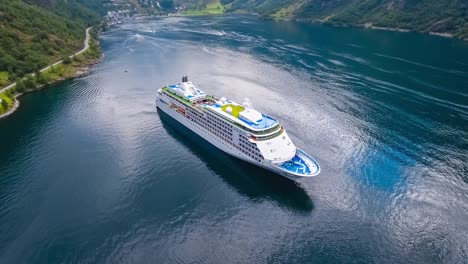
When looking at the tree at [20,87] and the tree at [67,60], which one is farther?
the tree at [67,60]

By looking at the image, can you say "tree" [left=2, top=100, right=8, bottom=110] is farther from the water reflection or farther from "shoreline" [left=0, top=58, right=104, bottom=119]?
the water reflection

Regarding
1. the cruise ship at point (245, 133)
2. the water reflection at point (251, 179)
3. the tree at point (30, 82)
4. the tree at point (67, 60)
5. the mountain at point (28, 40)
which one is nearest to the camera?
the water reflection at point (251, 179)

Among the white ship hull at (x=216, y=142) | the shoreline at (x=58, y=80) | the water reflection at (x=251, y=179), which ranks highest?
the white ship hull at (x=216, y=142)

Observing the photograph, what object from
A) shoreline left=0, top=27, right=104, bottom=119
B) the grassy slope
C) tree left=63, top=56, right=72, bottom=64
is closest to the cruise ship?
shoreline left=0, top=27, right=104, bottom=119

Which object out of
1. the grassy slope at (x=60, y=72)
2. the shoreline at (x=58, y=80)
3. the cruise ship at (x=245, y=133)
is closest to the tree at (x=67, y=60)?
the grassy slope at (x=60, y=72)

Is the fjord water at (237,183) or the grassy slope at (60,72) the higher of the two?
the fjord water at (237,183)

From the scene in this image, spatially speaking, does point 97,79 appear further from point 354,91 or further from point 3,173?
point 354,91

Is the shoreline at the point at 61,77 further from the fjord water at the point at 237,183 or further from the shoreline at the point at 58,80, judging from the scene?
the fjord water at the point at 237,183
